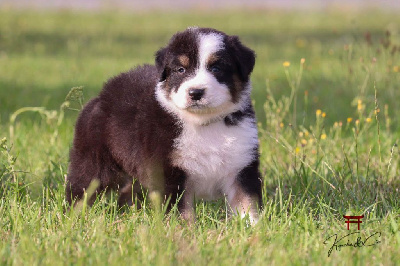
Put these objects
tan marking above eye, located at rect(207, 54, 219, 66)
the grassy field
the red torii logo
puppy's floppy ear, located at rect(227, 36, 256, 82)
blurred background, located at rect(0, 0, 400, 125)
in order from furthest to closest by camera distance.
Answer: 1. blurred background, located at rect(0, 0, 400, 125)
2. puppy's floppy ear, located at rect(227, 36, 256, 82)
3. tan marking above eye, located at rect(207, 54, 219, 66)
4. the red torii logo
5. the grassy field

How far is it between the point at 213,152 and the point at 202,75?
51cm

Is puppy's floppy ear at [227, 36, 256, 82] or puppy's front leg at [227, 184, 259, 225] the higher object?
puppy's floppy ear at [227, 36, 256, 82]

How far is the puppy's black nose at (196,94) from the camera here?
429 cm

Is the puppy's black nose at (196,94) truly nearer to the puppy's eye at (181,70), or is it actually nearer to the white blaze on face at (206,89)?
the white blaze on face at (206,89)

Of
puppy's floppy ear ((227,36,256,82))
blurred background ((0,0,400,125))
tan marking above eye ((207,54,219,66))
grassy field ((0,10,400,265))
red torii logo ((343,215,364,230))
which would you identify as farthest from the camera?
blurred background ((0,0,400,125))

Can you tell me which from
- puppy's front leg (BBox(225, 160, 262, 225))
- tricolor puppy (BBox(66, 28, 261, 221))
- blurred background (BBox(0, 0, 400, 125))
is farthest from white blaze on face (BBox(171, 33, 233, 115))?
blurred background (BBox(0, 0, 400, 125))

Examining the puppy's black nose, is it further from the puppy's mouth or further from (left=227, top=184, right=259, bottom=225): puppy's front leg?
(left=227, top=184, right=259, bottom=225): puppy's front leg

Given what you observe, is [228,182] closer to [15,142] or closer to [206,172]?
[206,172]

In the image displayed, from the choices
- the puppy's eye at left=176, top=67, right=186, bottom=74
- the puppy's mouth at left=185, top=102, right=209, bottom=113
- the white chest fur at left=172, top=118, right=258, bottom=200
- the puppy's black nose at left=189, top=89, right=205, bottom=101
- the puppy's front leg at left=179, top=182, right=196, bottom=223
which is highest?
the puppy's eye at left=176, top=67, right=186, bottom=74

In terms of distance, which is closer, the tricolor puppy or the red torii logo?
the red torii logo

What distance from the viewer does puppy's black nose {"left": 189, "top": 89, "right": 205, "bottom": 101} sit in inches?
169

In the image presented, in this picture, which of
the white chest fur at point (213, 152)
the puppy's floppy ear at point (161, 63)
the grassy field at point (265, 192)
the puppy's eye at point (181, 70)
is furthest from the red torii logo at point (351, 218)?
the puppy's floppy ear at point (161, 63)

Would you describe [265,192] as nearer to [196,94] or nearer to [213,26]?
[196,94]

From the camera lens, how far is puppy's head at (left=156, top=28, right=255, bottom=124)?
171 inches
